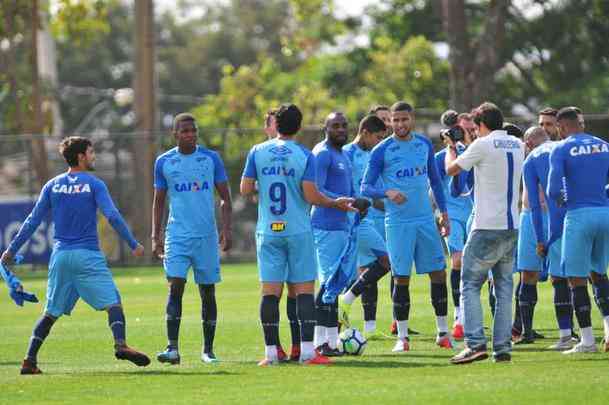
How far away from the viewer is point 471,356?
1405cm

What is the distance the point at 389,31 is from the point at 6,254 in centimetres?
4442

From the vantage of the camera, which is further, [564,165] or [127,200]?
[127,200]

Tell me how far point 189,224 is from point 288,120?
5.31 ft

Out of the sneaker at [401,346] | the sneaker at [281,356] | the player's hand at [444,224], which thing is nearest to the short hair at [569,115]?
the player's hand at [444,224]

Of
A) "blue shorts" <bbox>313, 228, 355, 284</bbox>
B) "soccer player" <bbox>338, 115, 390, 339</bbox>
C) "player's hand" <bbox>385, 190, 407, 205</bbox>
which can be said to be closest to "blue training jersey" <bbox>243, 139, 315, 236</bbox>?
"blue shorts" <bbox>313, 228, 355, 284</bbox>

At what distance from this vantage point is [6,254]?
14.9 meters

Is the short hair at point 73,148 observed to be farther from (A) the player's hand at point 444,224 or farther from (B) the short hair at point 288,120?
(A) the player's hand at point 444,224

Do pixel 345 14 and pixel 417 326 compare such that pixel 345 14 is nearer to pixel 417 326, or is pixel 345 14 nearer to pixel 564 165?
pixel 417 326

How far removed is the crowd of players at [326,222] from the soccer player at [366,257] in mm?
162

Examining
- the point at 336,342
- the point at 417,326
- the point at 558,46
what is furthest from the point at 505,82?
the point at 336,342

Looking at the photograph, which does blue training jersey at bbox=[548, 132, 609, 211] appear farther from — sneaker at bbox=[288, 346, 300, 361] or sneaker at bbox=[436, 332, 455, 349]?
sneaker at bbox=[288, 346, 300, 361]

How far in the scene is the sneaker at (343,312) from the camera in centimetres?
1647

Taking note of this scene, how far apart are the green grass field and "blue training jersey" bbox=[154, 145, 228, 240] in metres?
1.34

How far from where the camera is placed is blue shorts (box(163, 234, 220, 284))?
15.1 metres
